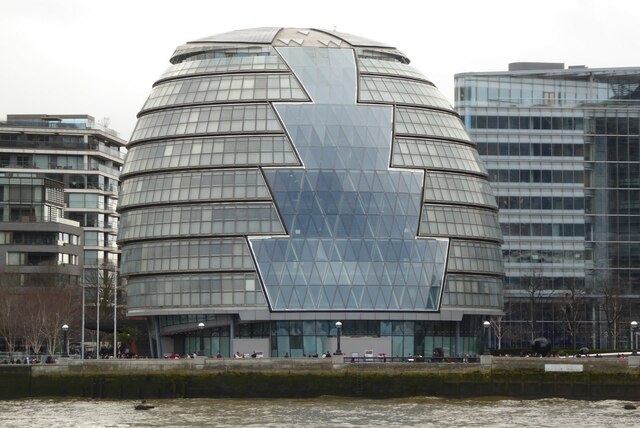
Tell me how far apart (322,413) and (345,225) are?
39.2 m

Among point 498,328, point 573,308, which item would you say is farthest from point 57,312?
point 573,308

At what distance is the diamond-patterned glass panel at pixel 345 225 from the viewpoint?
140 metres

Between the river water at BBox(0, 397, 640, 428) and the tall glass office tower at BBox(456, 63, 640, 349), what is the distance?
67.6 m

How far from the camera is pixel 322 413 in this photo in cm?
10381

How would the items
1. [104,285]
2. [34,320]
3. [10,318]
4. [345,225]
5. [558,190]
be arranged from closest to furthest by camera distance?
[345,225] → [34,320] → [10,318] → [558,190] → [104,285]

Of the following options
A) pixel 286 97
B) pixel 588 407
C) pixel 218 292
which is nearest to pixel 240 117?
pixel 286 97

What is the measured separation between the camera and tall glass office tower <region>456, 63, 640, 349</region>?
180 meters

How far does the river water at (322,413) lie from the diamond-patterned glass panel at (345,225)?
84.5ft

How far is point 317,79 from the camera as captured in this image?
145750mm

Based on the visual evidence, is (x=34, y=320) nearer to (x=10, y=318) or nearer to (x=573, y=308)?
(x=10, y=318)

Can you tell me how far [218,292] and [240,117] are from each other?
46.6 ft

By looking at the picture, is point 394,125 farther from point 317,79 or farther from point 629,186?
point 629,186

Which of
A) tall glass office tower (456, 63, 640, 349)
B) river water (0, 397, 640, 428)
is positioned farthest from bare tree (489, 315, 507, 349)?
river water (0, 397, 640, 428)

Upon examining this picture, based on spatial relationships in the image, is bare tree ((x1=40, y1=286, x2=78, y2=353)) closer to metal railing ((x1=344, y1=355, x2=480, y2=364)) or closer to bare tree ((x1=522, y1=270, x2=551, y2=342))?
metal railing ((x1=344, y1=355, x2=480, y2=364))
